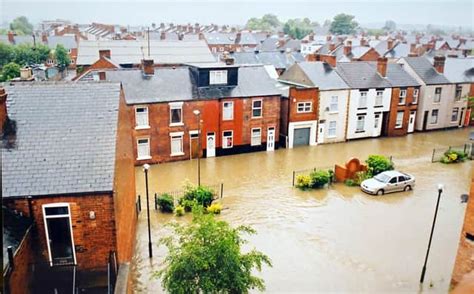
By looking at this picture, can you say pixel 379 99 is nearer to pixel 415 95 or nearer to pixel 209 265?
pixel 415 95

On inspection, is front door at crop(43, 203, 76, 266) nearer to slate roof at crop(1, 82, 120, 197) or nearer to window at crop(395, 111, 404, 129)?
slate roof at crop(1, 82, 120, 197)

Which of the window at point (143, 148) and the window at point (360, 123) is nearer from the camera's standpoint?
the window at point (143, 148)

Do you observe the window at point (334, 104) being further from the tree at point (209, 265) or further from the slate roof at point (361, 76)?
the tree at point (209, 265)

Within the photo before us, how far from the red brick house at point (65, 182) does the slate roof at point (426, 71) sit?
35.9 m

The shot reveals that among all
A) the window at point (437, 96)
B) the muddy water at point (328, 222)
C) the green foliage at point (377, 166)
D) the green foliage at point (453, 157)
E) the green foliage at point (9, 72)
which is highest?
the green foliage at point (9, 72)

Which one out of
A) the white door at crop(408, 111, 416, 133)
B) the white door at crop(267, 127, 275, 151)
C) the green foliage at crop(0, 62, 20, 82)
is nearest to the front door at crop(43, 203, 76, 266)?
the white door at crop(267, 127, 275, 151)

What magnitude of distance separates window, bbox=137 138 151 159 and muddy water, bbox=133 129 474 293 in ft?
3.81

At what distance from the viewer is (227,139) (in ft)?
107

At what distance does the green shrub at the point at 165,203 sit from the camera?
22688mm

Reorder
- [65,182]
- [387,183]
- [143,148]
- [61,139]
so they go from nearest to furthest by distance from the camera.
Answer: [65,182], [61,139], [387,183], [143,148]

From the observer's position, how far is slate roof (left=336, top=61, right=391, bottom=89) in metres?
37.6

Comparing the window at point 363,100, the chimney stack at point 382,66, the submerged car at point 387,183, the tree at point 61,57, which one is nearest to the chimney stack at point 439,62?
the chimney stack at point 382,66

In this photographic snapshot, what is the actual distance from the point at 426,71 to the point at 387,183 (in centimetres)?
2157

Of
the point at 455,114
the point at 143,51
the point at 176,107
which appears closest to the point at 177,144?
the point at 176,107
